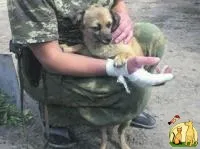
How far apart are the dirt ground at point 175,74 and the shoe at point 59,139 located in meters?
0.11

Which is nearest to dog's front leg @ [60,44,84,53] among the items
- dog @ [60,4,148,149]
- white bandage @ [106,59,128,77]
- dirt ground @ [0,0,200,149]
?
dog @ [60,4,148,149]

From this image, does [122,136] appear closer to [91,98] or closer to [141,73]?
[91,98]

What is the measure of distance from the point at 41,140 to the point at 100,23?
2.73 ft

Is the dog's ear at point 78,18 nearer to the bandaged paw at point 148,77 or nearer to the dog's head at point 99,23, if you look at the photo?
the dog's head at point 99,23

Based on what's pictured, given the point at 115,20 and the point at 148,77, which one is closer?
the point at 148,77

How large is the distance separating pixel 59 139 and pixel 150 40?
2.57 feet

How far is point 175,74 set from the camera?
4074 millimetres

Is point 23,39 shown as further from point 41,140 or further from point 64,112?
point 41,140

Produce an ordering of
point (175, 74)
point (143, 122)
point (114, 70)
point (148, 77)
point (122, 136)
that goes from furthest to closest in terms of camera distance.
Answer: point (175, 74)
point (143, 122)
point (122, 136)
point (114, 70)
point (148, 77)

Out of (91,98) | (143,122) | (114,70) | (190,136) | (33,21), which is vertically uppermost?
(33,21)

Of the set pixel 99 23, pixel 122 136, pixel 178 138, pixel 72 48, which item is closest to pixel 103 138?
pixel 122 136

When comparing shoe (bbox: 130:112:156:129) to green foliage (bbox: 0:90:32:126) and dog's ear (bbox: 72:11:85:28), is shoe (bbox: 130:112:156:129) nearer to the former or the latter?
green foliage (bbox: 0:90:32:126)

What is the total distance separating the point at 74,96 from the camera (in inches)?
112

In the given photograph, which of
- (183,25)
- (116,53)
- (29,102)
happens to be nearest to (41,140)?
(29,102)
